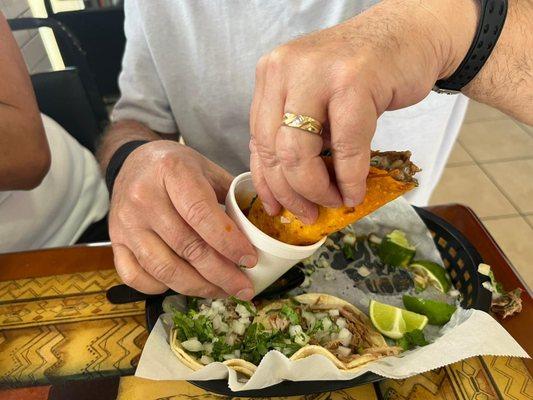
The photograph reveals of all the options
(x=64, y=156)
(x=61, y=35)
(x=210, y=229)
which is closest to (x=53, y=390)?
(x=210, y=229)

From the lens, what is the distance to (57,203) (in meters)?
1.45

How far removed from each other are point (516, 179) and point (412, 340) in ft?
8.48

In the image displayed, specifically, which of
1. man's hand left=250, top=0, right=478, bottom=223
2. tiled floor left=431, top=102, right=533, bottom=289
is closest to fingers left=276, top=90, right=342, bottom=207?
man's hand left=250, top=0, right=478, bottom=223

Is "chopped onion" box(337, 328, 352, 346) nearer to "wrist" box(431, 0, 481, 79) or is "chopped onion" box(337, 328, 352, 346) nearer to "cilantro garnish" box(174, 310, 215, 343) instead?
"cilantro garnish" box(174, 310, 215, 343)

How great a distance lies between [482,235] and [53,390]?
108 centimetres

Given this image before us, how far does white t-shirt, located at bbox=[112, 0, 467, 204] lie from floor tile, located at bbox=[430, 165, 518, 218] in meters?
1.47

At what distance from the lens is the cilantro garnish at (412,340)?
0.95 m

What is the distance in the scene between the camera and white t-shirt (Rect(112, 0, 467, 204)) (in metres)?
1.29

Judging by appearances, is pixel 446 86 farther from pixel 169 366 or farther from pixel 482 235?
pixel 169 366

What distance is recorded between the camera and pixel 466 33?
2.74 feet

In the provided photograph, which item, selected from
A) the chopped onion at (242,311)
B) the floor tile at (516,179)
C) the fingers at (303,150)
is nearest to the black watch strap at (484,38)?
the fingers at (303,150)

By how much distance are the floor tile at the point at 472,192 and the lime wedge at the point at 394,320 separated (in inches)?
79.8

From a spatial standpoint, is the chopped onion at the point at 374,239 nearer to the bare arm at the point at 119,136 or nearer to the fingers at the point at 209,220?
the fingers at the point at 209,220

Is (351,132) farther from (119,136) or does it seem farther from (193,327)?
(119,136)
